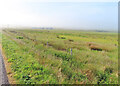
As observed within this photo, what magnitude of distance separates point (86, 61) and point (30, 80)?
493 centimetres

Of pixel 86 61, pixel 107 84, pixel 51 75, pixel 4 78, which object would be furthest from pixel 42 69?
pixel 86 61

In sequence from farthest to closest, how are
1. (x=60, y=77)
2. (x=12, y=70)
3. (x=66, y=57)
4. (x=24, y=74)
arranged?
(x=66, y=57) < (x=12, y=70) < (x=24, y=74) < (x=60, y=77)

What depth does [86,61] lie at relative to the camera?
818 centimetres

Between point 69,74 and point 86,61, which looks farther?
point 86,61

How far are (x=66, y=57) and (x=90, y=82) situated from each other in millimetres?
4110

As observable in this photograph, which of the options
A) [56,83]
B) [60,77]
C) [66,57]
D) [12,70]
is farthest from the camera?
[66,57]

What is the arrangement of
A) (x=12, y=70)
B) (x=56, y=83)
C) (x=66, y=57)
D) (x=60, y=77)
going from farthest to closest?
1. (x=66, y=57)
2. (x=12, y=70)
3. (x=60, y=77)
4. (x=56, y=83)

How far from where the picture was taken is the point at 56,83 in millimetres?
4406

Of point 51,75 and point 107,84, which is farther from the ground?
point 51,75

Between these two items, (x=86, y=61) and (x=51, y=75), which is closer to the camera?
(x=51, y=75)

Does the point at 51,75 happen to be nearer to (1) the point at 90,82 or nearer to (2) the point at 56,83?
(2) the point at 56,83

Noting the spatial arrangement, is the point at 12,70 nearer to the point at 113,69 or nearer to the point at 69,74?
the point at 69,74

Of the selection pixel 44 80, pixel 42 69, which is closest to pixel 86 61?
pixel 42 69

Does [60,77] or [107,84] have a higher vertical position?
[60,77]
